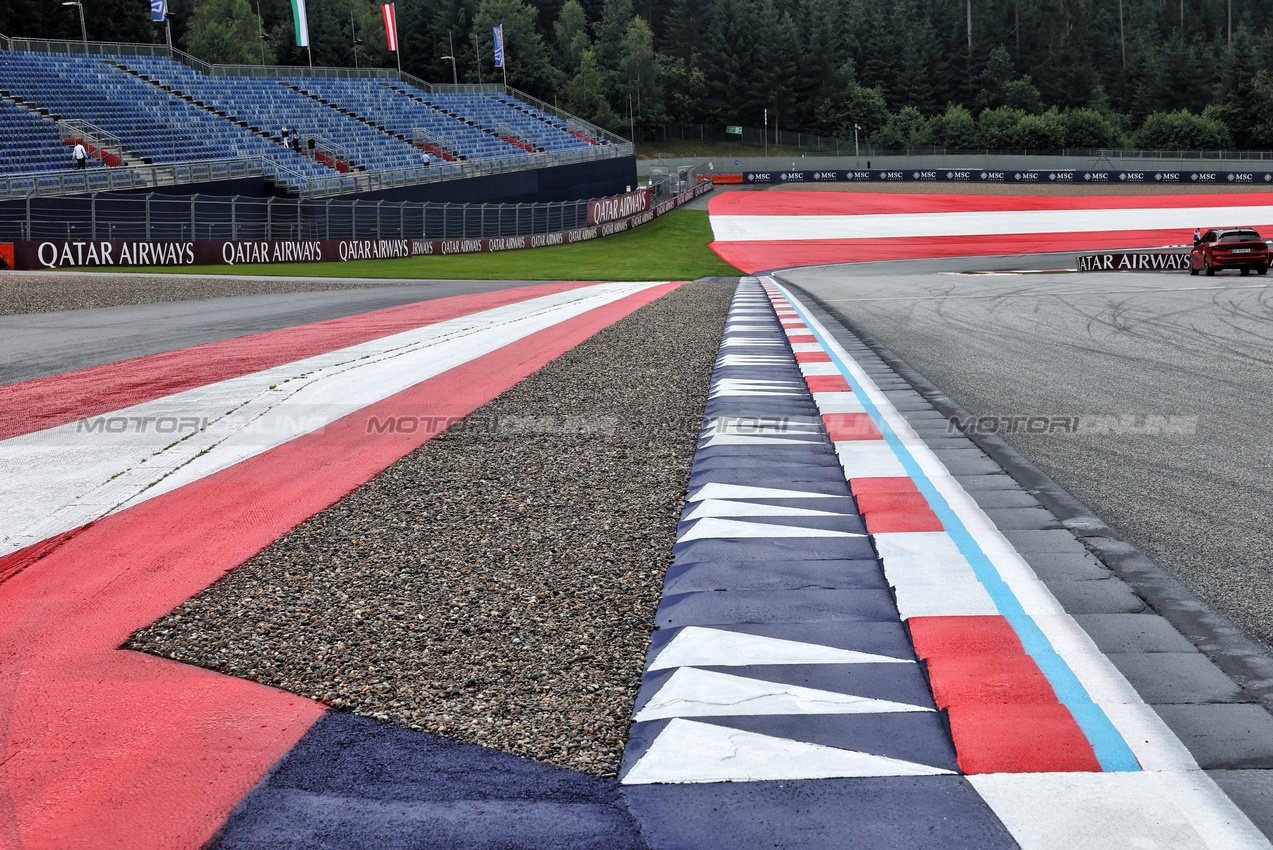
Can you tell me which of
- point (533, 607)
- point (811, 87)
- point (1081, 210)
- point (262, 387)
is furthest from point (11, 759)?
point (811, 87)

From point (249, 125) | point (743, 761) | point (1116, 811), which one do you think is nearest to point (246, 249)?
point (249, 125)

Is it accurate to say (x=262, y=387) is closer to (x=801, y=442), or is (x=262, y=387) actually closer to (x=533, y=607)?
(x=801, y=442)

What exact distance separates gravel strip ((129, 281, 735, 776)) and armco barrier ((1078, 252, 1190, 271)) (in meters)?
28.6

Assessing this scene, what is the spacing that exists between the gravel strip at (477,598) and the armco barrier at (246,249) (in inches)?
957

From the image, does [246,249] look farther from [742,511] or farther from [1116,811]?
[1116,811]

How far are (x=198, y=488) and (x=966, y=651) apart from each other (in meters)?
4.55

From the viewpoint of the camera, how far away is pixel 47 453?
6855mm

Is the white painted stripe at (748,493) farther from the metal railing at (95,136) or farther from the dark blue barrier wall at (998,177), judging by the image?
the dark blue barrier wall at (998,177)

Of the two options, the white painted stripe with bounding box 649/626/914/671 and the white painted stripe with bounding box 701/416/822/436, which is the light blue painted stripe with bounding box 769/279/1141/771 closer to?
the white painted stripe with bounding box 649/626/914/671

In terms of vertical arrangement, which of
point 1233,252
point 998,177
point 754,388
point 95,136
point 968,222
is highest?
point 998,177

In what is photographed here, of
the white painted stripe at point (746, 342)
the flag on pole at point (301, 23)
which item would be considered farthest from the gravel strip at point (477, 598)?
the flag on pole at point (301, 23)

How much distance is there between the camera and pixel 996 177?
2881 inches

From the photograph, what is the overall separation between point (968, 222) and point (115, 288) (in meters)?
41.4

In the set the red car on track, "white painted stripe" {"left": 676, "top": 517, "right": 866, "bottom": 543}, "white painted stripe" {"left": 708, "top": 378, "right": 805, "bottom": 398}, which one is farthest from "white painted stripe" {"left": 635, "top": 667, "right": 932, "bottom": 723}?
the red car on track
